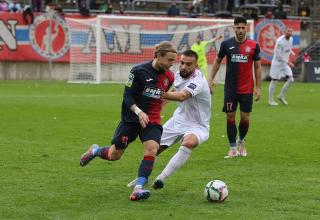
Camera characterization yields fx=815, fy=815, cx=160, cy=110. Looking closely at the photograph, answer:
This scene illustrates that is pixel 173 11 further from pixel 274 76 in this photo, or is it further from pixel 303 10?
pixel 274 76

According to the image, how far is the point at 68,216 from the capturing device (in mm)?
8258

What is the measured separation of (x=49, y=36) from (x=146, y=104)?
91.0ft

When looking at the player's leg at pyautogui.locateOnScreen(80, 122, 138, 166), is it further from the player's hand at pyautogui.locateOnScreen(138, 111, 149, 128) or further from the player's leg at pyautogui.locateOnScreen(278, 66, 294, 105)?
the player's leg at pyautogui.locateOnScreen(278, 66, 294, 105)

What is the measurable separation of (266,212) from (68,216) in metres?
2.08

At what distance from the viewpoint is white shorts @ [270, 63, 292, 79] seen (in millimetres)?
25719

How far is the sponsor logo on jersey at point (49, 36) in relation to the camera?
120ft

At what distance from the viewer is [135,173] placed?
37.1 ft

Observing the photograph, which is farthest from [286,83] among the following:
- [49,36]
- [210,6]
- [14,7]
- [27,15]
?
[210,6]

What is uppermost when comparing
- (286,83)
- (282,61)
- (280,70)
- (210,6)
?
(210,6)

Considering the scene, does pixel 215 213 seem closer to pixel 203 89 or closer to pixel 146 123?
pixel 146 123

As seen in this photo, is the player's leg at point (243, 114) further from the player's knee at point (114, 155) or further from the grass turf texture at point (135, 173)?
the player's knee at point (114, 155)

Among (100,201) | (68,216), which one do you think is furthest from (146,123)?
(68,216)

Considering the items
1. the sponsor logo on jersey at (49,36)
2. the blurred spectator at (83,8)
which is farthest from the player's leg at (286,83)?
the sponsor logo on jersey at (49,36)

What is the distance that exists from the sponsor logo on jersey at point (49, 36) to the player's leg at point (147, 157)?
→ 1090 inches
